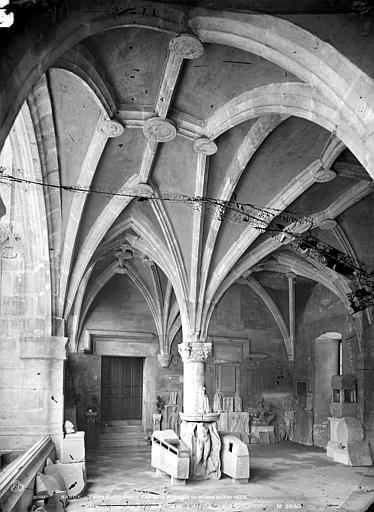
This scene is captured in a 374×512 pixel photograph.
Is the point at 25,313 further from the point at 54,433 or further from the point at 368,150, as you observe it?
the point at 368,150

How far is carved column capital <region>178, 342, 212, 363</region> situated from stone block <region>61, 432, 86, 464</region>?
2.85m

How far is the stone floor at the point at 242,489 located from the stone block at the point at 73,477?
214mm

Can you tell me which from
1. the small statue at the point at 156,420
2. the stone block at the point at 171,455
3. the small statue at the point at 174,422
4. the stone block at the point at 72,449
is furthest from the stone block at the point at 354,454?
the stone block at the point at 72,449

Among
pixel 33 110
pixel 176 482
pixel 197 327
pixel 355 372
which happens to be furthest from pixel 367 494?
pixel 33 110

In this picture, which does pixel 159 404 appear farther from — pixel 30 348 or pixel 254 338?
pixel 30 348

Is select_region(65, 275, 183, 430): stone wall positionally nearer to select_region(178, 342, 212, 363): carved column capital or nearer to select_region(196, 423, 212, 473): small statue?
select_region(178, 342, 212, 363): carved column capital

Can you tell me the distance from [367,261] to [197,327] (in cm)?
456

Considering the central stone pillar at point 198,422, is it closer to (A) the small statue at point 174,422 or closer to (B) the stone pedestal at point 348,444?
(B) the stone pedestal at point 348,444

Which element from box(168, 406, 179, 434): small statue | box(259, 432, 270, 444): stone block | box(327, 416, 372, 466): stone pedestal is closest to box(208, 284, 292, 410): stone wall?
box(259, 432, 270, 444): stone block

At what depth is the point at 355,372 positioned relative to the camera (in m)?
16.0

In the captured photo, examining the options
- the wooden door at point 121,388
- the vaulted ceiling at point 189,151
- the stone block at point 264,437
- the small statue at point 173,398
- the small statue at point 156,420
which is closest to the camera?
the vaulted ceiling at point 189,151

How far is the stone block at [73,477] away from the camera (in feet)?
33.3

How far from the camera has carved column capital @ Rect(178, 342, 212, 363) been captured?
12.6 meters

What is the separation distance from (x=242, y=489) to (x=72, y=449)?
3.43 m
